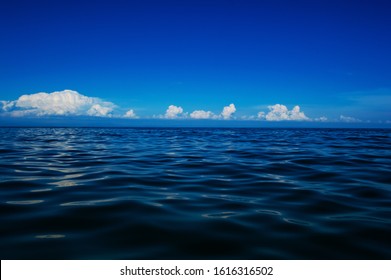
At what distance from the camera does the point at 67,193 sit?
18.9 feet

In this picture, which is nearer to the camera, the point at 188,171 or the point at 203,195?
the point at 203,195

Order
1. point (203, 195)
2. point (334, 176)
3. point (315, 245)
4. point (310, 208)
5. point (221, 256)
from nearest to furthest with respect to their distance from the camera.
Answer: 1. point (221, 256)
2. point (315, 245)
3. point (310, 208)
4. point (203, 195)
5. point (334, 176)

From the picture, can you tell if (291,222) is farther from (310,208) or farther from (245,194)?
(245,194)

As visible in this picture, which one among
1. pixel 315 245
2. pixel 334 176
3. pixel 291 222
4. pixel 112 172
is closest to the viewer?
pixel 315 245

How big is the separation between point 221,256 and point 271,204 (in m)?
2.23

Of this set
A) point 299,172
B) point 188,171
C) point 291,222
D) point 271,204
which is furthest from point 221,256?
point 299,172

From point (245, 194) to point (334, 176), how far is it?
3.44 m

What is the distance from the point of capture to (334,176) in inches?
304
